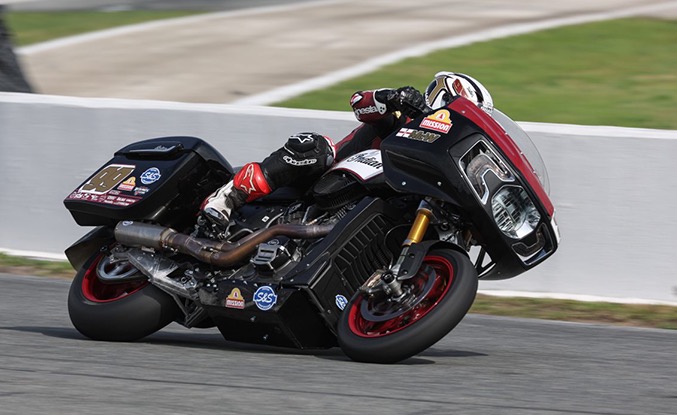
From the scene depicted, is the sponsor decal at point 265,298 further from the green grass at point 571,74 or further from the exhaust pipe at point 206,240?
the green grass at point 571,74

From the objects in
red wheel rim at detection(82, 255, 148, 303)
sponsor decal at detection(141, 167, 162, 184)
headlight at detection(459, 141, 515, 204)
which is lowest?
red wheel rim at detection(82, 255, 148, 303)

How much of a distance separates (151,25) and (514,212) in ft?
41.5

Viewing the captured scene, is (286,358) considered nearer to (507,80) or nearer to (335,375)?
(335,375)

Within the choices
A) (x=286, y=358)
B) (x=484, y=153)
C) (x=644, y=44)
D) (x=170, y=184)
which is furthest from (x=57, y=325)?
(x=644, y=44)

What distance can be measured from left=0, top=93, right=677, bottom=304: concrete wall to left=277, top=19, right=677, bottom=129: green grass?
11.6 feet

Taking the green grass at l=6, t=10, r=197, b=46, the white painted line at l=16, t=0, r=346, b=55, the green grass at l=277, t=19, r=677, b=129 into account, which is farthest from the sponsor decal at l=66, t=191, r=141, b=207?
the green grass at l=6, t=10, r=197, b=46

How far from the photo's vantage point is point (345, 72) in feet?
45.8

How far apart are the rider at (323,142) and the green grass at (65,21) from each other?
1148 cm

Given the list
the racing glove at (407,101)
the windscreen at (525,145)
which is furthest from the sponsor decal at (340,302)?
the windscreen at (525,145)

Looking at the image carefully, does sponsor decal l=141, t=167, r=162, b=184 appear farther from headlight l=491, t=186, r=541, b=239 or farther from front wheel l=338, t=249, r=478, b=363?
headlight l=491, t=186, r=541, b=239

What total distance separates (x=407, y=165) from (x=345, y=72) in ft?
27.5

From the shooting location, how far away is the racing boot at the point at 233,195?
6.08m

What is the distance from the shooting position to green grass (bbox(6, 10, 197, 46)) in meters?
17.5

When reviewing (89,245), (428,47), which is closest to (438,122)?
(89,245)
